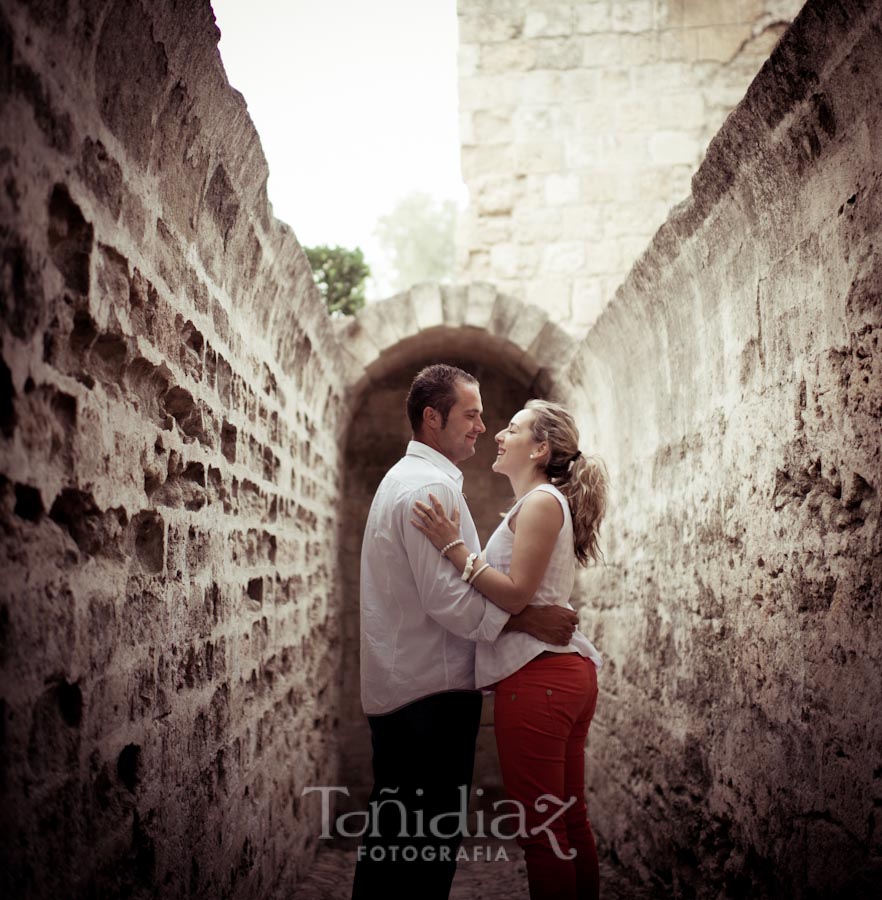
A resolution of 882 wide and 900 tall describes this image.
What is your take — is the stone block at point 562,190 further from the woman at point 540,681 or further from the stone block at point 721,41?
the woman at point 540,681

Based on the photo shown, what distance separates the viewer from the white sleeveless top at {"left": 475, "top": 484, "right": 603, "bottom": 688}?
8.47 feet

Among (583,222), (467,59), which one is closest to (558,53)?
(467,59)

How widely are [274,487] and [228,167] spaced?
1485 millimetres

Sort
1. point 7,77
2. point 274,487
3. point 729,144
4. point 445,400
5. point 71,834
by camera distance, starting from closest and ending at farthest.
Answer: point 7,77, point 71,834, point 729,144, point 445,400, point 274,487

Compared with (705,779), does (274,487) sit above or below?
above

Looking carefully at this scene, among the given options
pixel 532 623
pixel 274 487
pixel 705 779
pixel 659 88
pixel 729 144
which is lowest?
pixel 705 779

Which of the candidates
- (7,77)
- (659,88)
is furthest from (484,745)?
(7,77)

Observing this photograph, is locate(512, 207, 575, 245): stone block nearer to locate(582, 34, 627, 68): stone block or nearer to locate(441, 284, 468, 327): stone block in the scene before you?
locate(582, 34, 627, 68): stone block

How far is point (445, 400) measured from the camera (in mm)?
2920

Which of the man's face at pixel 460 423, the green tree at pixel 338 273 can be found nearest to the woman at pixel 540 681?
the man's face at pixel 460 423

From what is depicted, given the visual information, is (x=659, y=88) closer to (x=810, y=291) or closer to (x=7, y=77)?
(x=810, y=291)

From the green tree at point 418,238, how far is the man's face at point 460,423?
22.1m

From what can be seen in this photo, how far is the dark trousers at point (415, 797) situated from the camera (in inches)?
101

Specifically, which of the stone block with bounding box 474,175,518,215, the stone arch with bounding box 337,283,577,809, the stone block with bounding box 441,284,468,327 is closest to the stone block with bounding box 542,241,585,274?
the stone block with bounding box 474,175,518,215
